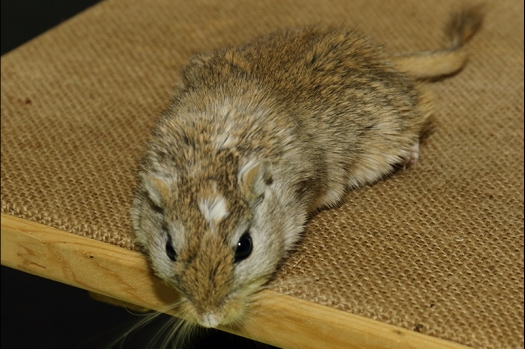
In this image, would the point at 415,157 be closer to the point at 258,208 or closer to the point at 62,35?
the point at 258,208

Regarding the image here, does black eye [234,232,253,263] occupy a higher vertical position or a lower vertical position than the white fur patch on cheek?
lower

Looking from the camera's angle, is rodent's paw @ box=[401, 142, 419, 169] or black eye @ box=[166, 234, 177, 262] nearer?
black eye @ box=[166, 234, 177, 262]

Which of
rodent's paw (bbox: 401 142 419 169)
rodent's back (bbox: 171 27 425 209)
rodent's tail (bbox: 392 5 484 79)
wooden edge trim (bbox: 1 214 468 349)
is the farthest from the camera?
rodent's tail (bbox: 392 5 484 79)

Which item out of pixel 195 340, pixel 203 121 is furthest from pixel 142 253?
pixel 203 121

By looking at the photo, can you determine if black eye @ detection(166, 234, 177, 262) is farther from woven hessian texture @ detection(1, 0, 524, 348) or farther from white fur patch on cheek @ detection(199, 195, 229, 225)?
woven hessian texture @ detection(1, 0, 524, 348)

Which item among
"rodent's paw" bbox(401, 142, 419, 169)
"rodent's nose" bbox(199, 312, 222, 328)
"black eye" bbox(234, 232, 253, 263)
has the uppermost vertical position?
"black eye" bbox(234, 232, 253, 263)

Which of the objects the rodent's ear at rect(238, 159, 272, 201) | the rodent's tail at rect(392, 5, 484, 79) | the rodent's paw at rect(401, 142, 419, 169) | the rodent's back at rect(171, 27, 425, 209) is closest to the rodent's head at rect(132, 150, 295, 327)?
the rodent's ear at rect(238, 159, 272, 201)

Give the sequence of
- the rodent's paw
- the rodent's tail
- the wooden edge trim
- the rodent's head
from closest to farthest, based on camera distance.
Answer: the rodent's head < the wooden edge trim < the rodent's paw < the rodent's tail

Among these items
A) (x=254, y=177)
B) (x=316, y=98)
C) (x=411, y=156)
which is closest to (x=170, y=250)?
Result: (x=254, y=177)

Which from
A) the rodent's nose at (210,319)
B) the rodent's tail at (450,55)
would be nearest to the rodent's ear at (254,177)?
the rodent's nose at (210,319)
